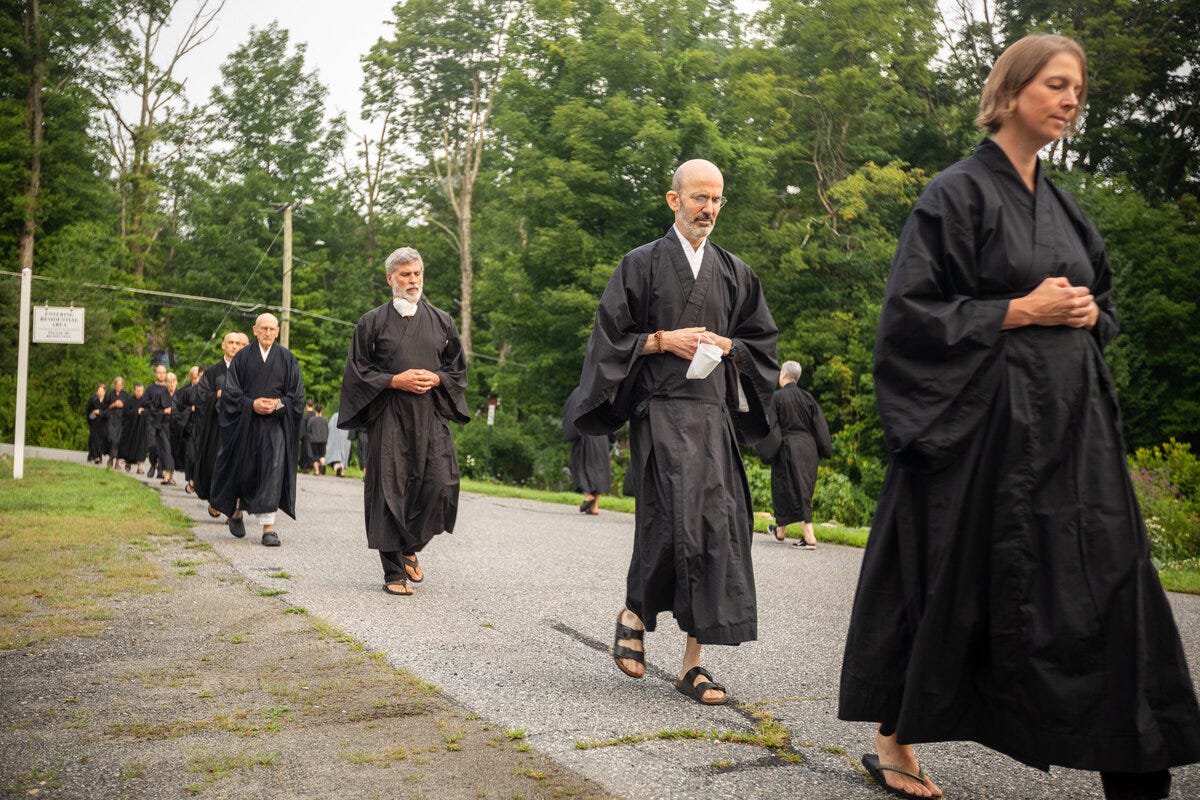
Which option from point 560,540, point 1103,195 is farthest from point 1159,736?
point 1103,195

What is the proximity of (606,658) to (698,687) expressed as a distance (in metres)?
1.00

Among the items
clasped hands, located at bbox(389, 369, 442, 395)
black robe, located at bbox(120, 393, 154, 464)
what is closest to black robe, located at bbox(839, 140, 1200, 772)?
clasped hands, located at bbox(389, 369, 442, 395)

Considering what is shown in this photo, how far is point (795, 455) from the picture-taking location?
1310cm

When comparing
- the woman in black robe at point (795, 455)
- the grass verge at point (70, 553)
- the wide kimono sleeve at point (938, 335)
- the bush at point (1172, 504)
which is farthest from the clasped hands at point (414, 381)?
the bush at point (1172, 504)

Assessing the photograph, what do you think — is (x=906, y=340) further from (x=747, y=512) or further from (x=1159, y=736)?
(x=747, y=512)

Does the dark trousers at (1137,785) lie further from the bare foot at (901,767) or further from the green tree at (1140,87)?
the green tree at (1140,87)

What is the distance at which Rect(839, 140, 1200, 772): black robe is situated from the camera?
3164 millimetres

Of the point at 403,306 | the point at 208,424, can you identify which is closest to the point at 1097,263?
the point at 403,306

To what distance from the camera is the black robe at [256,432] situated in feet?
35.7

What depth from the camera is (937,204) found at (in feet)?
11.7

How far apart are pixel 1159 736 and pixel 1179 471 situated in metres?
12.1

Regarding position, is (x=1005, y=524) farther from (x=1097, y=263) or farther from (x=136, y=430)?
(x=136, y=430)

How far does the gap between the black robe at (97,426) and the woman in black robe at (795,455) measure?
71.9 feet

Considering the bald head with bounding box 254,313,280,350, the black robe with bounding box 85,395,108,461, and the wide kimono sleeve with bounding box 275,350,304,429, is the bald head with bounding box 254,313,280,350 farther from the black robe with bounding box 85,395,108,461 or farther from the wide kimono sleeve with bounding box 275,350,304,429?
the black robe with bounding box 85,395,108,461
